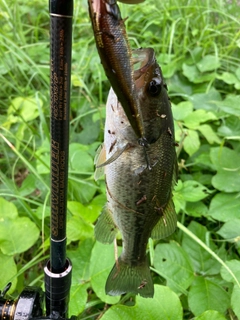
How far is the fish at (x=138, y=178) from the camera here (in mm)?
868

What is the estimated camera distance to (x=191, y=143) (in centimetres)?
186

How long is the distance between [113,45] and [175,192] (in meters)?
1.21

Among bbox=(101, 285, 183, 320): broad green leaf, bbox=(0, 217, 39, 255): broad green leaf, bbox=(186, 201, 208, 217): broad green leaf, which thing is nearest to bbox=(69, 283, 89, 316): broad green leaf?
bbox=(101, 285, 183, 320): broad green leaf

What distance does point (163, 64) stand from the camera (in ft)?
8.46

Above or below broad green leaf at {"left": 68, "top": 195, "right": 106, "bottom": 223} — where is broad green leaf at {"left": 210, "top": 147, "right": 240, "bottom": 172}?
above

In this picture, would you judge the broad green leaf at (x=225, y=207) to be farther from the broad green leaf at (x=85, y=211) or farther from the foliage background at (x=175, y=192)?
the broad green leaf at (x=85, y=211)

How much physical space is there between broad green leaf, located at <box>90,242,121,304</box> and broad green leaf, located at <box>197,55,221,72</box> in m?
1.60

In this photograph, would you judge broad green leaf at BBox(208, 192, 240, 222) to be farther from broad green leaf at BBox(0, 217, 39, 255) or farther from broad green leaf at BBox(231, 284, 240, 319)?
broad green leaf at BBox(0, 217, 39, 255)

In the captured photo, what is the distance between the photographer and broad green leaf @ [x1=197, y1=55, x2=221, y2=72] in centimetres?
247

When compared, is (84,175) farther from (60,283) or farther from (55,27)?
(55,27)

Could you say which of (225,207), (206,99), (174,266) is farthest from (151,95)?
(206,99)

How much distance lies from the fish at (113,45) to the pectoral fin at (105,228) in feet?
2.01

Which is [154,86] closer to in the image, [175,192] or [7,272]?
[175,192]

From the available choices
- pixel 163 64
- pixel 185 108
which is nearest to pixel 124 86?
pixel 185 108
